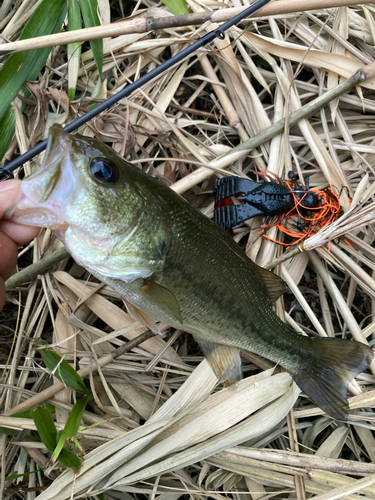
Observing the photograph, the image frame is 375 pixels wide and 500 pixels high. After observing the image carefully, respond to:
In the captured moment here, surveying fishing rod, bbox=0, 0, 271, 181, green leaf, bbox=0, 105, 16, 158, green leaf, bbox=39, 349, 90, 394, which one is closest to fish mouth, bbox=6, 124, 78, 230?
fishing rod, bbox=0, 0, 271, 181

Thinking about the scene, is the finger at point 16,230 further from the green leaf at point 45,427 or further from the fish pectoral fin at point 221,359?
the fish pectoral fin at point 221,359

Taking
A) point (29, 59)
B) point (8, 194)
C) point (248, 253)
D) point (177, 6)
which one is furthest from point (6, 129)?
point (248, 253)

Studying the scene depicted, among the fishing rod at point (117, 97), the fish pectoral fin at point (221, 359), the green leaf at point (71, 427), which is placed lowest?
the fish pectoral fin at point (221, 359)

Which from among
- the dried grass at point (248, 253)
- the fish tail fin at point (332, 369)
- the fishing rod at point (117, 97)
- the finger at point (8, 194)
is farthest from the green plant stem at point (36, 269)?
the fish tail fin at point (332, 369)

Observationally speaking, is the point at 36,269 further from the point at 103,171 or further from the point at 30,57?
the point at 30,57

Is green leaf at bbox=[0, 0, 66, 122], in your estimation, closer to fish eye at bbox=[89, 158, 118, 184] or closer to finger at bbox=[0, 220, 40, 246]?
finger at bbox=[0, 220, 40, 246]

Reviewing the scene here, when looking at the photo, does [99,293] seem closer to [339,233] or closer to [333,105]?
[339,233]
